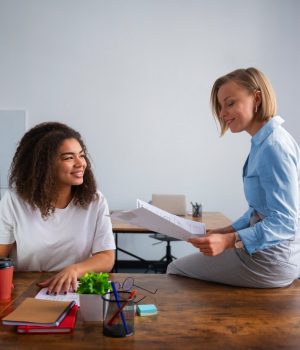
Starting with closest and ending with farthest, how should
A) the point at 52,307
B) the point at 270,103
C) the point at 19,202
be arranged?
the point at 52,307 → the point at 270,103 → the point at 19,202

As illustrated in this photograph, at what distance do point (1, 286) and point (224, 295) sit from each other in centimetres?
67

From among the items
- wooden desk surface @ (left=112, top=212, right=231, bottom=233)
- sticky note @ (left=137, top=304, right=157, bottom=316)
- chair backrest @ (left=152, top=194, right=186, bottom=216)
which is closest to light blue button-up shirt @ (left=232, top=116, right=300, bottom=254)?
sticky note @ (left=137, top=304, right=157, bottom=316)

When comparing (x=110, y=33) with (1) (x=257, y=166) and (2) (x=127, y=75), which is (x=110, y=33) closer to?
(2) (x=127, y=75)

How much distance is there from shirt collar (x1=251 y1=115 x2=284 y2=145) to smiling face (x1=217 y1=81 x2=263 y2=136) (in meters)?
0.09

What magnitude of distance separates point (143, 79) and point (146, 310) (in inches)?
152

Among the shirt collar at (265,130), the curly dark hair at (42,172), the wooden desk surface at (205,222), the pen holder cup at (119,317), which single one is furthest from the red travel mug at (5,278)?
the wooden desk surface at (205,222)

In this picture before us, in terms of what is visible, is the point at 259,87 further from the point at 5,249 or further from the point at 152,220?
the point at 5,249

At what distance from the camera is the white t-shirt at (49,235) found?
1657 millimetres

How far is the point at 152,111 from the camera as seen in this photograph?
474cm

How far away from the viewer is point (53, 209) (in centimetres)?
171

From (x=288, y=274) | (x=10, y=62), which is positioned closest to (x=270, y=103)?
(x=288, y=274)

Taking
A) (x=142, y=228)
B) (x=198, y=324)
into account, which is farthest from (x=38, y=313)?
(x=142, y=228)

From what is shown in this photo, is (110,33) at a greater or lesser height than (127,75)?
greater

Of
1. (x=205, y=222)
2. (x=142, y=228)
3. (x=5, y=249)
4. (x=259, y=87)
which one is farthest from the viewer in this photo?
(x=205, y=222)
